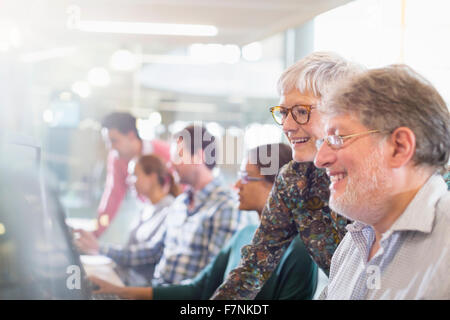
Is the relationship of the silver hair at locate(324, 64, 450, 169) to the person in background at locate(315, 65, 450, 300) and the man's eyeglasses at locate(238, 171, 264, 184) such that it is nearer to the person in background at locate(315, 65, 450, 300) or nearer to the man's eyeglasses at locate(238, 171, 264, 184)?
the person in background at locate(315, 65, 450, 300)

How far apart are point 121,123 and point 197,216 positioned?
121cm

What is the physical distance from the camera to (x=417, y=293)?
803 millimetres

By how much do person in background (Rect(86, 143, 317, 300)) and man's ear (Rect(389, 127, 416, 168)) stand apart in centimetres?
51

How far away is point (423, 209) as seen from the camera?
32.9 inches

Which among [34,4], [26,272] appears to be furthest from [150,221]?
[26,272]

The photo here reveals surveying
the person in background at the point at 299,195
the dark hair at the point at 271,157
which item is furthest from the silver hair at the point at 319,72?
the dark hair at the point at 271,157

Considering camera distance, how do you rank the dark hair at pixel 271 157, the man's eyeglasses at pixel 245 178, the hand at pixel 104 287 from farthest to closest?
1. the hand at pixel 104 287
2. the man's eyeglasses at pixel 245 178
3. the dark hair at pixel 271 157

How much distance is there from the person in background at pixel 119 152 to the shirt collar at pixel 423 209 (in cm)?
234

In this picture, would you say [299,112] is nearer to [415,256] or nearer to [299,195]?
[299,195]

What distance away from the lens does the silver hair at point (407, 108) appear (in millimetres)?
847

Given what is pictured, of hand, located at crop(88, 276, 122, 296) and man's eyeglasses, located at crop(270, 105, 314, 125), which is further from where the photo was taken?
hand, located at crop(88, 276, 122, 296)

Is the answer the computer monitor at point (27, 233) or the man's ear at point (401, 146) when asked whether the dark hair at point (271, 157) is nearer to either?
the man's ear at point (401, 146)

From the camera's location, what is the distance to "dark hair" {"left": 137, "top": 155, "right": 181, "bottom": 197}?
2910 mm

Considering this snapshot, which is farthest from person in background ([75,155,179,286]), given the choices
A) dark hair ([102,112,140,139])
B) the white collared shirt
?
the white collared shirt
